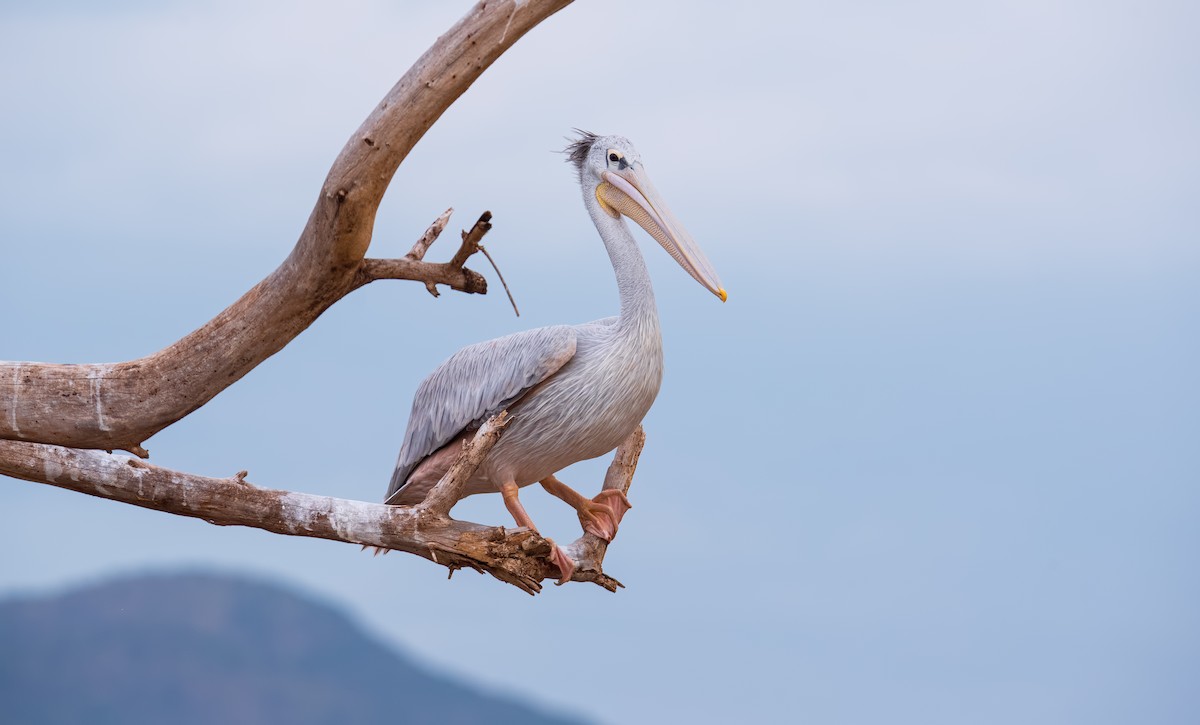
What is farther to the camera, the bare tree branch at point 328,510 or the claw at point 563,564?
the claw at point 563,564

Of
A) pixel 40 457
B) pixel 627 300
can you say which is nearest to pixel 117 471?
pixel 40 457

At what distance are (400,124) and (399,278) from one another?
47 cm

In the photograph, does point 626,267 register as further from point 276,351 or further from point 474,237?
point 276,351

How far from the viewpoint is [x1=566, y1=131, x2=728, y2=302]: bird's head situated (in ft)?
13.9

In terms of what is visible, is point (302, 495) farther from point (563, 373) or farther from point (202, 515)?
point (563, 373)

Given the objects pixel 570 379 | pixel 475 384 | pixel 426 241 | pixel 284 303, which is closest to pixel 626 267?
A: pixel 570 379

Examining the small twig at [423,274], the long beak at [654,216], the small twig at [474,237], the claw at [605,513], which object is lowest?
the claw at [605,513]

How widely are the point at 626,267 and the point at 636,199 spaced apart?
0.24 metres

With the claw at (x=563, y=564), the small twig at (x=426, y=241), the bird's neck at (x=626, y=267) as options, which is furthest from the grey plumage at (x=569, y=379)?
the small twig at (x=426, y=241)

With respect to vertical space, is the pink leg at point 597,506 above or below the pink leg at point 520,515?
above

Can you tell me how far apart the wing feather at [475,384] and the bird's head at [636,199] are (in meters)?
0.47

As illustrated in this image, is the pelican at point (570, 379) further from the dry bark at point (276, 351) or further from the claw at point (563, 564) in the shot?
the dry bark at point (276, 351)

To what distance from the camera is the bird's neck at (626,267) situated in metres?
4.07

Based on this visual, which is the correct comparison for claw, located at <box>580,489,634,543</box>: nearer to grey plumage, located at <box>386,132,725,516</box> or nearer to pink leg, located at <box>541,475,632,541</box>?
pink leg, located at <box>541,475,632,541</box>
